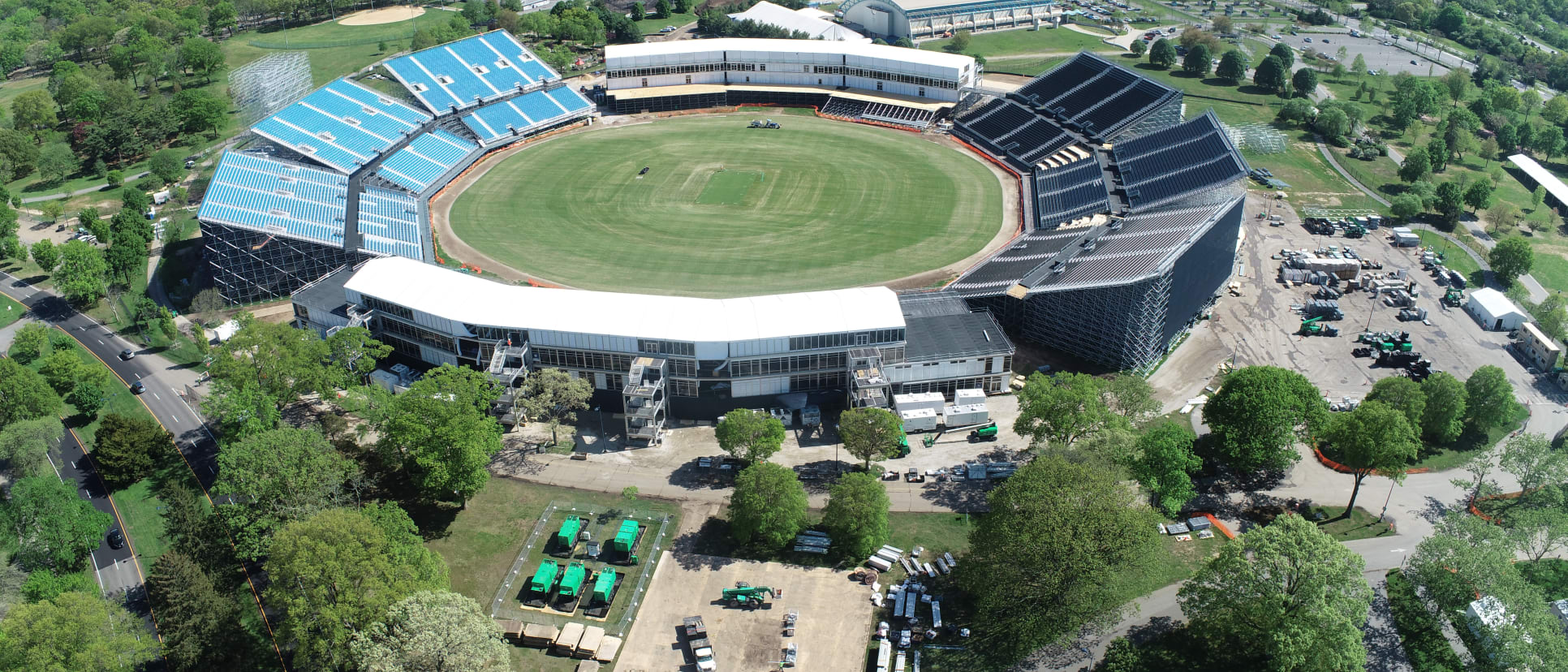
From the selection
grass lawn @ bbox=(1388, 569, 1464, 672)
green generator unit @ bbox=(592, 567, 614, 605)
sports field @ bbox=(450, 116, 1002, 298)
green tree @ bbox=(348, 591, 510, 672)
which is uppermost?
green tree @ bbox=(348, 591, 510, 672)

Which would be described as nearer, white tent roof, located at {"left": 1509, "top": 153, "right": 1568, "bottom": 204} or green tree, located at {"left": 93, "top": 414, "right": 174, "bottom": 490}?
green tree, located at {"left": 93, "top": 414, "right": 174, "bottom": 490}

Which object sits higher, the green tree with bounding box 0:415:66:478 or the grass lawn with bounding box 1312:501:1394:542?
the green tree with bounding box 0:415:66:478

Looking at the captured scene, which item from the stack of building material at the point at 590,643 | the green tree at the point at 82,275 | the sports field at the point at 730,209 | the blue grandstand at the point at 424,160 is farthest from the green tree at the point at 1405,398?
the green tree at the point at 82,275

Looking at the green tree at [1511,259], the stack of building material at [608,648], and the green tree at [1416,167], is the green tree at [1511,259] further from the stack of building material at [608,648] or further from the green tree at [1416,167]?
the stack of building material at [608,648]

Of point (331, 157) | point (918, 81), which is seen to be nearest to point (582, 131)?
point (331, 157)

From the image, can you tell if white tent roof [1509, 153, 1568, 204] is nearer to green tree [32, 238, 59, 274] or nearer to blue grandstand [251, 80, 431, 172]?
blue grandstand [251, 80, 431, 172]

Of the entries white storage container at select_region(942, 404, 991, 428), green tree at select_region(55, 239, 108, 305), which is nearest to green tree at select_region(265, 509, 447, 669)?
white storage container at select_region(942, 404, 991, 428)

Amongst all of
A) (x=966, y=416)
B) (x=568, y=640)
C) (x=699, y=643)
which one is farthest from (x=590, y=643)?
(x=966, y=416)

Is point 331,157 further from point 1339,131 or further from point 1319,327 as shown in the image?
point 1339,131
